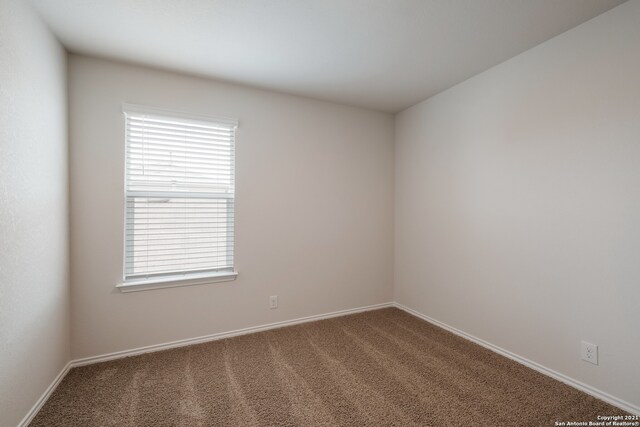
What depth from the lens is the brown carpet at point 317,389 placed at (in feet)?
5.38

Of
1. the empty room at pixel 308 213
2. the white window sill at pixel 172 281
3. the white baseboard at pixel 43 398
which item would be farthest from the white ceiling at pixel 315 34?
the white baseboard at pixel 43 398

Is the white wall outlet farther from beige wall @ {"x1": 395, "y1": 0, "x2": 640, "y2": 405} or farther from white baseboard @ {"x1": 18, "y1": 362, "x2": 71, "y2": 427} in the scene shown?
white baseboard @ {"x1": 18, "y1": 362, "x2": 71, "y2": 427}

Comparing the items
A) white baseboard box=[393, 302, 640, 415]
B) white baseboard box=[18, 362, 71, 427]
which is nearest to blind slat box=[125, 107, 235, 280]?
white baseboard box=[18, 362, 71, 427]

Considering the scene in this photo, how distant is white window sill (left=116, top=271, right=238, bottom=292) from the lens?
91.4 inches

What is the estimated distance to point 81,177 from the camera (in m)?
2.19

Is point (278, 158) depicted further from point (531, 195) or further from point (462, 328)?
point (462, 328)

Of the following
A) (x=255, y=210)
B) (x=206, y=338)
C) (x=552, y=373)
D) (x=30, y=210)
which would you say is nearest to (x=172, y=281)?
(x=206, y=338)

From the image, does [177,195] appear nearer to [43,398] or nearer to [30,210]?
[30,210]

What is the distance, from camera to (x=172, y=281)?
8.05 feet

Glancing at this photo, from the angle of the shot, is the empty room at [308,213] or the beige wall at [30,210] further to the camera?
the empty room at [308,213]

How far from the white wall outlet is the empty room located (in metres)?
0.03

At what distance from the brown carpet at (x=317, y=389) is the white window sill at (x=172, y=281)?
56cm

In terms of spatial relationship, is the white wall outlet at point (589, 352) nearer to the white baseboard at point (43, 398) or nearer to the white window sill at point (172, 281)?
the white window sill at point (172, 281)

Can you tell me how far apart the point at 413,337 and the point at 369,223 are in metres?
1.33
